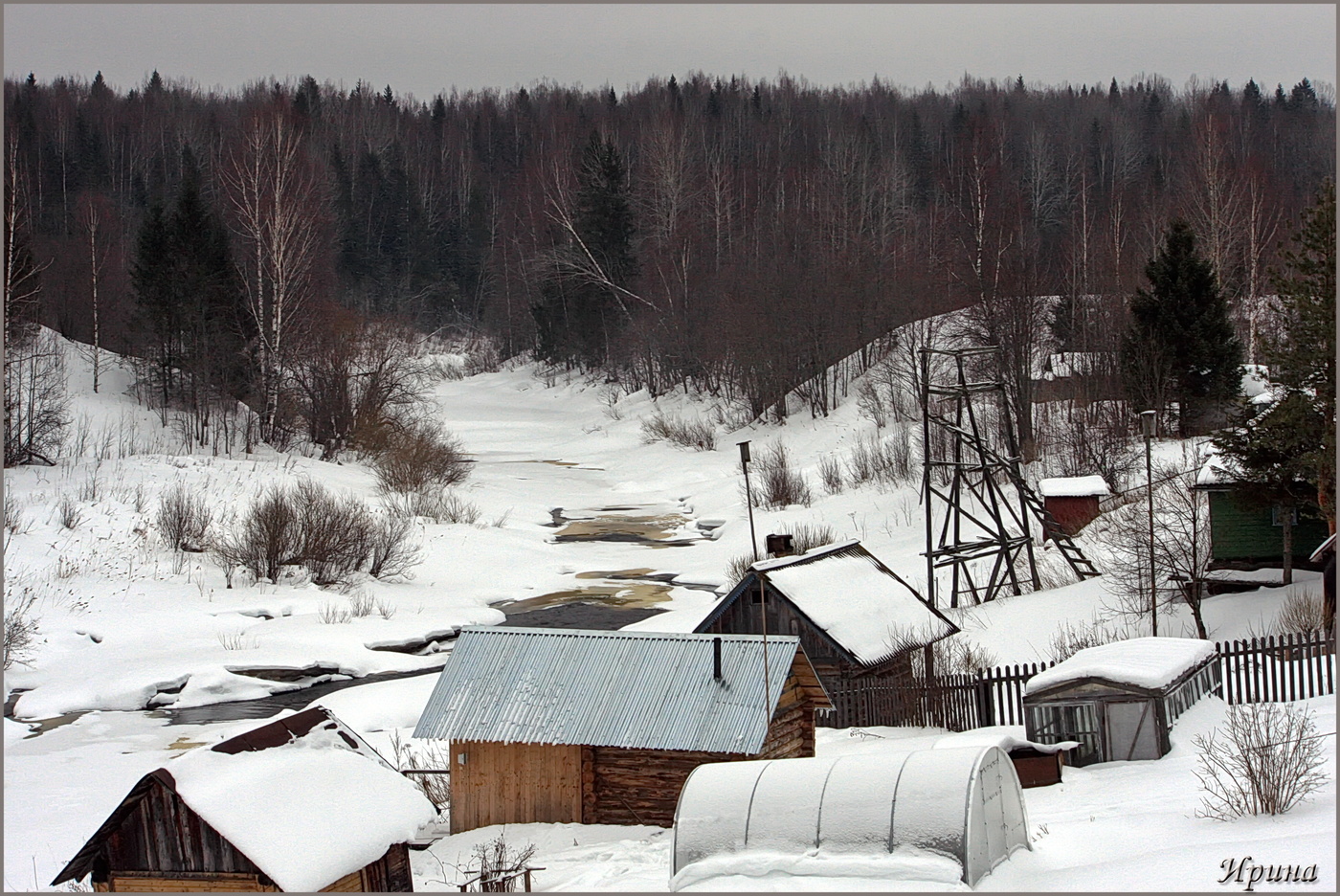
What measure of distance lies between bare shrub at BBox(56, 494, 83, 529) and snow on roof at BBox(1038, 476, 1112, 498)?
2375 centimetres

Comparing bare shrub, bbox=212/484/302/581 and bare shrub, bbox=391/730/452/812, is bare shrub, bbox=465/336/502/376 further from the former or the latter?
bare shrub, bbox=391/730/452/812

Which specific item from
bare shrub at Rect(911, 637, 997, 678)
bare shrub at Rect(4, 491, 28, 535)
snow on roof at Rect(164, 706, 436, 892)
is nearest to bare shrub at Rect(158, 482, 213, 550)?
bare shrub at Rect(4, 491, 28, 535)

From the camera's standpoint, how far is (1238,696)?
17047mm

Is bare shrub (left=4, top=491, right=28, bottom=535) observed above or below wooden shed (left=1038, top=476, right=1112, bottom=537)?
above

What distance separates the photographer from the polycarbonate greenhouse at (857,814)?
27.9 feet

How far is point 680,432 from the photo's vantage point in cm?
5181

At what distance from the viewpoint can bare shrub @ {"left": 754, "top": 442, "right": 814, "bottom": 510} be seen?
38156 mm

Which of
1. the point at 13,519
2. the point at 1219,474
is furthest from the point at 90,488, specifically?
the point at 1219,474

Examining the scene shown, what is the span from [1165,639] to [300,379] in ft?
106

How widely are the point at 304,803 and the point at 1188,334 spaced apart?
3146cm

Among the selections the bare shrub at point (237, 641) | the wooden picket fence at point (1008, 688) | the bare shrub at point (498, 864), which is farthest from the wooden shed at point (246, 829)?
the bare shrub at point (237, 641)

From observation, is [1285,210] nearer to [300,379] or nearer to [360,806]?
[300,379]

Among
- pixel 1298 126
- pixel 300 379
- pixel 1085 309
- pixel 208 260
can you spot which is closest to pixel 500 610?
pixel 300 379

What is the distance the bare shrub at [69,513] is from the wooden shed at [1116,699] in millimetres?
22643
